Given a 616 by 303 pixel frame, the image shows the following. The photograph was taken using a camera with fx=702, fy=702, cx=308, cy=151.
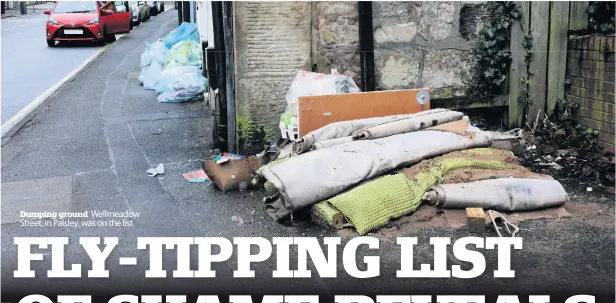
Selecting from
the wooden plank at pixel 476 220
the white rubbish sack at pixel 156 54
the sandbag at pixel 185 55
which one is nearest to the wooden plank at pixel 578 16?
the wooden plank at pixel 476 220

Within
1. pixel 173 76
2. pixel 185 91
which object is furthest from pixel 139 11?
pixel 185 91

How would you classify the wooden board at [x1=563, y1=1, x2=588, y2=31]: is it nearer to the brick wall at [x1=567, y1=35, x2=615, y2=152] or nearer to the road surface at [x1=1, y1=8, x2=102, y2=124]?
the brick wall at [x1=567, y1=35, x2=615, y2=152]

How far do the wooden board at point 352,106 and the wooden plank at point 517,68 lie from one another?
935mm

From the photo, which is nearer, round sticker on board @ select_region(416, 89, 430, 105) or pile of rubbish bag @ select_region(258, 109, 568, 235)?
pile of rubbish bag @ select_region(258, 109, 568, 235)

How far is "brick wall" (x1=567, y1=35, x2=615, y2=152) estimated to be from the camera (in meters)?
5.70

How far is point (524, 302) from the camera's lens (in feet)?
11.4

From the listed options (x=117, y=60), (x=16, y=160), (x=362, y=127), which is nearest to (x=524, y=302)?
(x=362, y=127)

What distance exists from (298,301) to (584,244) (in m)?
1.84

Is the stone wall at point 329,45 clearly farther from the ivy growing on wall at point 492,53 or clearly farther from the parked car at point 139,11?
the parked car at point 139,11

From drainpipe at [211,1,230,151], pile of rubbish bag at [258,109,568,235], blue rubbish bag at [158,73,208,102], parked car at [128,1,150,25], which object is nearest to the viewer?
pile of rubbish bag at [258,109,568,235]

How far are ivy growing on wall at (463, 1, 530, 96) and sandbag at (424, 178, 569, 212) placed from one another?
1922 millimetres

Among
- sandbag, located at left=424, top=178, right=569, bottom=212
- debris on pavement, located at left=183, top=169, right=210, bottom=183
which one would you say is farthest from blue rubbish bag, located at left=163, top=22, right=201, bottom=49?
sandbag, located at left=424, top=178, right=569, bottom=212

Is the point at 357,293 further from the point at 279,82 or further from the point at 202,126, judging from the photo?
the point at 202,126

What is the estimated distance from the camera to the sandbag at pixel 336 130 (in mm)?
5195
